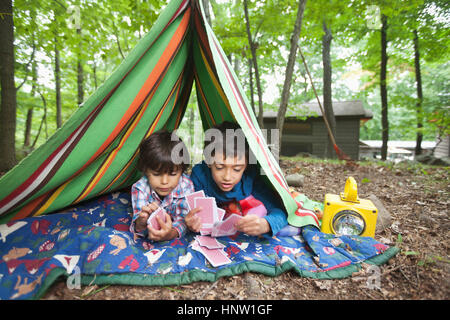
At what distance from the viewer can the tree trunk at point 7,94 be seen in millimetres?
3208

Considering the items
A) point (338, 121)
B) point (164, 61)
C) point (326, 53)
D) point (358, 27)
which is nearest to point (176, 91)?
point (164, 61)

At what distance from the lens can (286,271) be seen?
1459 millimetres

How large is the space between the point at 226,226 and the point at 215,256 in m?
0.22

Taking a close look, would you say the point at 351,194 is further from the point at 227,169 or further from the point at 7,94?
the point at 7,94

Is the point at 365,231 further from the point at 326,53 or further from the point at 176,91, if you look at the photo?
the point at 326,53

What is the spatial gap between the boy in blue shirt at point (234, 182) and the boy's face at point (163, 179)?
0.28 m

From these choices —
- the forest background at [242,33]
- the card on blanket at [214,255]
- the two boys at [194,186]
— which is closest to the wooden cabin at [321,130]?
the forest background at [242,33]

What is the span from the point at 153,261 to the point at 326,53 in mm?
9927

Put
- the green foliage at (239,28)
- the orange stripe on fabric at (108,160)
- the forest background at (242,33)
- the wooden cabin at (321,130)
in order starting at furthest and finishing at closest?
the wooden cabin at (321,130)
the green foliage at (239,28)
the forest background at (242,33)
the orange stripe on fabric at (108,160)

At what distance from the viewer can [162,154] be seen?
174cm

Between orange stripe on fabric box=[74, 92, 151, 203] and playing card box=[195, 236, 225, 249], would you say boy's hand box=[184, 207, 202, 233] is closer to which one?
playing card box=[195, 236, 225, 249]

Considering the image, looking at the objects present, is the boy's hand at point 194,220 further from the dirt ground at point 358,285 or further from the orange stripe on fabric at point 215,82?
the orange stripe on fabric at point 215,82

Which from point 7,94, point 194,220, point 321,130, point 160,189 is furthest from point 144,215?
point 321,130

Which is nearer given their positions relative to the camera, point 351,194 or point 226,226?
point 226,226
